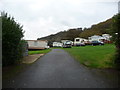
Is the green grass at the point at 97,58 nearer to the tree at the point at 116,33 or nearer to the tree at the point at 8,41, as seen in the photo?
the tree at the point at 116,33

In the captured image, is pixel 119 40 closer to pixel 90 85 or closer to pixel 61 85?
pixel 90 85

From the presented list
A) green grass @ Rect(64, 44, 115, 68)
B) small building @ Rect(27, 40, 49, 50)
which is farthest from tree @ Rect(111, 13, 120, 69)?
small building @ Rect(27, 40, 49, 50)

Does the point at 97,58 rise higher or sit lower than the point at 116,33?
lower

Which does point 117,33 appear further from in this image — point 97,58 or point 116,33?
point 97,58

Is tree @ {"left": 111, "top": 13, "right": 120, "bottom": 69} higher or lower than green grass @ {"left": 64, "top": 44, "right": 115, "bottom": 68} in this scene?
higher

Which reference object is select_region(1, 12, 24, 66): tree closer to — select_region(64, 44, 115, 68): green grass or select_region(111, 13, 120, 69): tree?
select_region(64, 44, 115, 68): green grass

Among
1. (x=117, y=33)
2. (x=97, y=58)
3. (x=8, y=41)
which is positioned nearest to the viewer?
(x=117, y=33)

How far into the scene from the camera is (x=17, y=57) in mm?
6984

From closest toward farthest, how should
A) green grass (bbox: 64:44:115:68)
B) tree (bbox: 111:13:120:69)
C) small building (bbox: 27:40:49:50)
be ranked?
tree (bbox: 111:13:120:69) < green grass (bbox: 64:44:115:68) < small building (bbox: 27:40:49:50)

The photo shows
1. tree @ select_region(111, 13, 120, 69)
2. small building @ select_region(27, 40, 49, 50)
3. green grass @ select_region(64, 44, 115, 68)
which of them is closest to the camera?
tree @ select_region(111, 13, 120, 69)

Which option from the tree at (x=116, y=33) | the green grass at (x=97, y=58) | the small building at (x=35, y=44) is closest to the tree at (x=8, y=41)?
the green grass at (x=97, y=58)

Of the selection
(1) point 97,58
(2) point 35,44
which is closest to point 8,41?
(1) point 97,58

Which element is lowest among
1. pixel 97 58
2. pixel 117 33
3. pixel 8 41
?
pixel 97 58

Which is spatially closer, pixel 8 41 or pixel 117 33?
pixel 117 33
